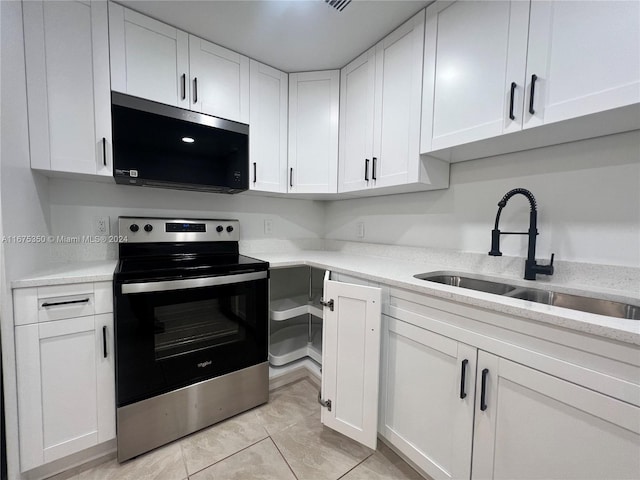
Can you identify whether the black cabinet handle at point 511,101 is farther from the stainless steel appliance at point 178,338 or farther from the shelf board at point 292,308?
the shelf board at point 292,308

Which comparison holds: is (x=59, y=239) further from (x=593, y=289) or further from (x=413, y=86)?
(x=593, y=289)

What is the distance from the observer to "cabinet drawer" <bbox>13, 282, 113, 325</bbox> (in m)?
1.09

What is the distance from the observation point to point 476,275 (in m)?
1.45

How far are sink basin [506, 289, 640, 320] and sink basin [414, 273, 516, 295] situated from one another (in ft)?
0.27

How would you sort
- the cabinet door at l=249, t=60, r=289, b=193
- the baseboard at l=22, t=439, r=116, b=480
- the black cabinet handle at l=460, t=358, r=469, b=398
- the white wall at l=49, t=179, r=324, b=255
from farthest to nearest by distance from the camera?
1. the cabinet door at l=249, t=60, r=289, b=193
2. the white wall at l=49, t=179, r=324, b=255
3. the baseboard at l=22, t=439, r=116, b=480
4. the black cabinet handle at l=460, t=358, r=469, b=398

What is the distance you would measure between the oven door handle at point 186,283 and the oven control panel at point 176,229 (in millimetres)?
631

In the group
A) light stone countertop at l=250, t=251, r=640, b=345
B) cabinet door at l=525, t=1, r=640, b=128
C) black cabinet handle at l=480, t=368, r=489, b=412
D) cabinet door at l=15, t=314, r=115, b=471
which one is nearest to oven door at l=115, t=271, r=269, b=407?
cabinet door at l=15, t=314, r=115, b=471

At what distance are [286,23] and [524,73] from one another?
1255 mm

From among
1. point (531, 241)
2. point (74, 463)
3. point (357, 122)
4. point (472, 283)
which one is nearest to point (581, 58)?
point (531, 241)

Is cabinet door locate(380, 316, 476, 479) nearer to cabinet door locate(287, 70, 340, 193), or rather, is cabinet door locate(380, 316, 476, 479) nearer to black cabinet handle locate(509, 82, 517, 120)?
black cabinet handle locate(509, 82, 517, 120)

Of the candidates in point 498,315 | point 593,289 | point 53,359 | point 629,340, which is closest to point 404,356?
point 498,315

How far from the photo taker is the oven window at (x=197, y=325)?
4.41ft

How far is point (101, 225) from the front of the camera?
168 centimetres

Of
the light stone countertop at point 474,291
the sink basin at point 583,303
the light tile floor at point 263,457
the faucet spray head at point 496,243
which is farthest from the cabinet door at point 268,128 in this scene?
the sink basin at point 583,303
